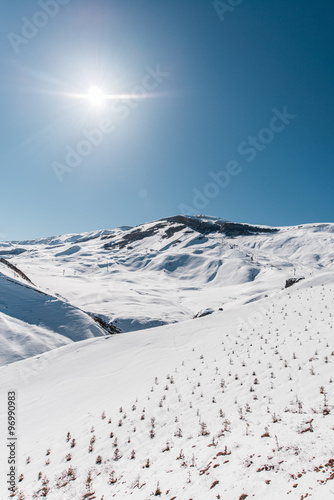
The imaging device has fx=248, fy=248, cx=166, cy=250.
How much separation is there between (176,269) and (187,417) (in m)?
104

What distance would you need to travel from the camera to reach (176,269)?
110750 mm

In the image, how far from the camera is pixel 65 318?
883 inches

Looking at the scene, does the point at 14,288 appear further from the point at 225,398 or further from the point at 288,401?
the point at 288,401

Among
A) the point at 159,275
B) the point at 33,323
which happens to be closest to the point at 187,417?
the point at 33,323

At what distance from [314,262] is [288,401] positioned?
441 feet

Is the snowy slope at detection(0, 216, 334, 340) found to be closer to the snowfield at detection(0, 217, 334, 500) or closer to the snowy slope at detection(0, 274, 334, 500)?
the snowfield at detection(0, 217, 334, 500)

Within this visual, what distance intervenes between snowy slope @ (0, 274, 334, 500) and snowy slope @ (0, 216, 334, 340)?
1987 cm

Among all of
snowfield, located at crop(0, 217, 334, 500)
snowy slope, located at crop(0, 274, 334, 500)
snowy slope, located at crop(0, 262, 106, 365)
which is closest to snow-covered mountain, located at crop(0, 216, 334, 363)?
snowy slope, located at crop(0, 262, 106, 365)

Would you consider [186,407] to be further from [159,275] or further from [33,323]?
[159,275]

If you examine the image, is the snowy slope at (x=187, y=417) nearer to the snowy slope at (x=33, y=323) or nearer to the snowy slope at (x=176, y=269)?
the snowy slope at (x=33, y=323)

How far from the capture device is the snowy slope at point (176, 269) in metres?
47.7

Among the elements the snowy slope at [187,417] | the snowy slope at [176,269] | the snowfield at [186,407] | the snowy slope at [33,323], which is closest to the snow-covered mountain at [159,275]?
the snowy slope at [33,323]

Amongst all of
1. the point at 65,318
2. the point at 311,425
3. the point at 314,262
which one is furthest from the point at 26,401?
the point at 314,262

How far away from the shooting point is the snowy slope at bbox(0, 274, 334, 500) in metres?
4.15
